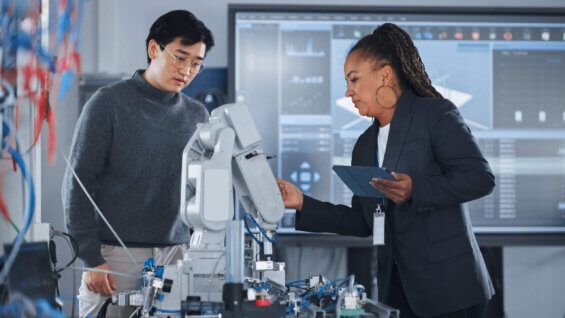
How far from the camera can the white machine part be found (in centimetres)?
138

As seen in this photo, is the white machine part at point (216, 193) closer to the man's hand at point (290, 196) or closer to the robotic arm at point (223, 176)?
the robotic arm at point (223, 176)

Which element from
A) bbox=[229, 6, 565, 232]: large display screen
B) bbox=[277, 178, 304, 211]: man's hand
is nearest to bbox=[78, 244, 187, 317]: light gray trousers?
bbox=[277, 178, 304, 211]: man's hand

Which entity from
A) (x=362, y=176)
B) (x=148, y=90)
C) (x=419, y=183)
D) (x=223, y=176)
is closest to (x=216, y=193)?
(x=223, y=176)

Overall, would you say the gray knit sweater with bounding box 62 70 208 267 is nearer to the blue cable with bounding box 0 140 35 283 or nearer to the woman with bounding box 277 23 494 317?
the woman with bounding box 277 23 494 317

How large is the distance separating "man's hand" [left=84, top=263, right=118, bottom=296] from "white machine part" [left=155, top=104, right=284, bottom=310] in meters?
Answer: 0.43

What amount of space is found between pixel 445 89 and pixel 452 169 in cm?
182

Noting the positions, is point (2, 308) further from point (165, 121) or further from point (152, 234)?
point (165, 121)

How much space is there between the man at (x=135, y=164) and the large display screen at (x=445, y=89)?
3.90ft

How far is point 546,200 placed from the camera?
10.8 feet

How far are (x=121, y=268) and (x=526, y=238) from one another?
2328 millimetres

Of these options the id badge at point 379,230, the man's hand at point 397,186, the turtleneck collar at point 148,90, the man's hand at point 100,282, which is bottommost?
the man's hand at point 100,282

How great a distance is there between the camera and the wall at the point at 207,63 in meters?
3.22

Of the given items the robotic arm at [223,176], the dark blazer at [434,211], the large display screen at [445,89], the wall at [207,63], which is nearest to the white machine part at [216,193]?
the robotic arm at [223,176]

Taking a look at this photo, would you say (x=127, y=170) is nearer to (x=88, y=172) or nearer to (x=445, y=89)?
(x=88, y=172)
